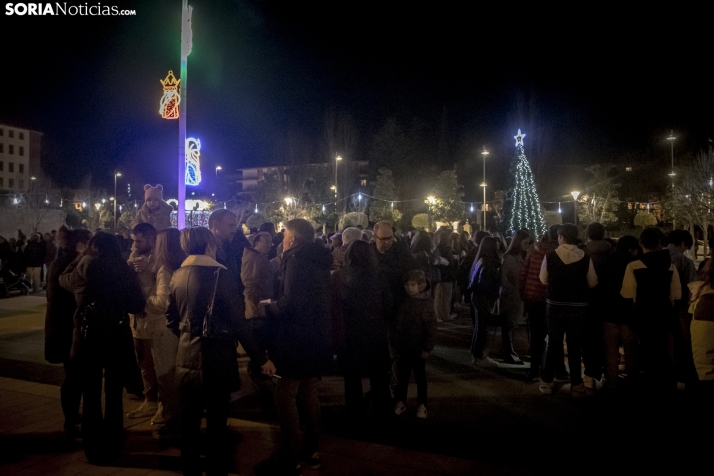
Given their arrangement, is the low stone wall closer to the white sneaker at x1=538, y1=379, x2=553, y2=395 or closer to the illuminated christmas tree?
the illuminated christmas tree

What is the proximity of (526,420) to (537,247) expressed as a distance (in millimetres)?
2359

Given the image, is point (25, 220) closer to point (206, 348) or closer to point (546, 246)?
point (546, 246)

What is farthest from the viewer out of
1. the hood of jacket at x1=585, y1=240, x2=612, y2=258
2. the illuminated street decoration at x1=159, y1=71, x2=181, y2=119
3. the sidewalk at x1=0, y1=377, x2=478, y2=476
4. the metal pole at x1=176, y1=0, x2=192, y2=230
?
the illuminated street decoration at x1=159, y1=71, x2=181, y2=119

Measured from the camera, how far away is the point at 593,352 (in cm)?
632

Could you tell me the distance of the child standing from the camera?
17.5 ft

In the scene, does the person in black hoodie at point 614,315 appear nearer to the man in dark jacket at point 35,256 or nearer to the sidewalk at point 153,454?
the sidewalk at point 153,454

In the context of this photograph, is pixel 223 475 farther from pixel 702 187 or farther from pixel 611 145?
pixel 611 145

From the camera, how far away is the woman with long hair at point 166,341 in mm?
4617

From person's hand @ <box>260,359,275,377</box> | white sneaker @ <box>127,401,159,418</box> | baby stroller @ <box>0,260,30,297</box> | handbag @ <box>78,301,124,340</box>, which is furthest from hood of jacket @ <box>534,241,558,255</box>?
baby stroller @ <box>0,260,30,297</box>

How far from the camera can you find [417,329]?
5.38 metres

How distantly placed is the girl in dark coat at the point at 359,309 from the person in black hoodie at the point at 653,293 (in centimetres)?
304

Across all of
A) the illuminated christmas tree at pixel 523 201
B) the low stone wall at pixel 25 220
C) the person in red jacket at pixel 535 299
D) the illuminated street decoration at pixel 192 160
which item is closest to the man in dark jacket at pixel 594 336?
the person in red jacket at pixel 535 299

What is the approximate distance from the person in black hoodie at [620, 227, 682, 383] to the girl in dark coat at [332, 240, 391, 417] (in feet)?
9.98

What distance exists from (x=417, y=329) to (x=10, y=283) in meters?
15.8
